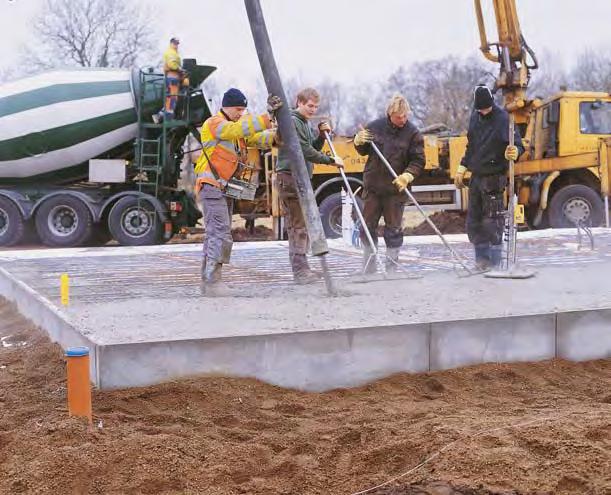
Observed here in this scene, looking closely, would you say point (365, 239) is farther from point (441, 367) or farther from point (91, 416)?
point (91, 416)

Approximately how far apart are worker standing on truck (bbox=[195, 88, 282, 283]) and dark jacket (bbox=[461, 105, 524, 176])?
2366mm

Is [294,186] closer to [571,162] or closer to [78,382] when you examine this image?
[78,382]

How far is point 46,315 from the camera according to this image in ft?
19.5

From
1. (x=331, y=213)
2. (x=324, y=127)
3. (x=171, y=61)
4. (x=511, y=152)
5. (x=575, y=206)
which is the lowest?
(x=331, y=213)

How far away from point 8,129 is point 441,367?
1339 cm

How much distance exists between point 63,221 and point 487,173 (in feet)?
35.6

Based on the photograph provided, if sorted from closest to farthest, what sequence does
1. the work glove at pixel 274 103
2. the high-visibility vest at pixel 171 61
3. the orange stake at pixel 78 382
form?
the orange stake at pixel 78 382 < the work glove at pixel 274 103 < the high-visibility vest at pixel 171 61

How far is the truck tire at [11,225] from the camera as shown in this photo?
53.5ft

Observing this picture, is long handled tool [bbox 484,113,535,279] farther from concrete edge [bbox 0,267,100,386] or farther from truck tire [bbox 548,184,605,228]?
truck tire [bbox 548,184,605,228]

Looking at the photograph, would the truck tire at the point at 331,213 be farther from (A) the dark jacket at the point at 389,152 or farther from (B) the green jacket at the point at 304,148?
(B) the green jacket at the point at 304,148

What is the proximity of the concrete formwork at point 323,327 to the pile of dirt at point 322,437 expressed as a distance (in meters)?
0.12

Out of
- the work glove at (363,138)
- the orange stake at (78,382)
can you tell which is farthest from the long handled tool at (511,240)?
the orange stake at (78,382)

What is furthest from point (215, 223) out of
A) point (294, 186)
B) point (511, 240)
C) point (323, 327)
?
point (511, 240)

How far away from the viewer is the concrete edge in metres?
4.36
